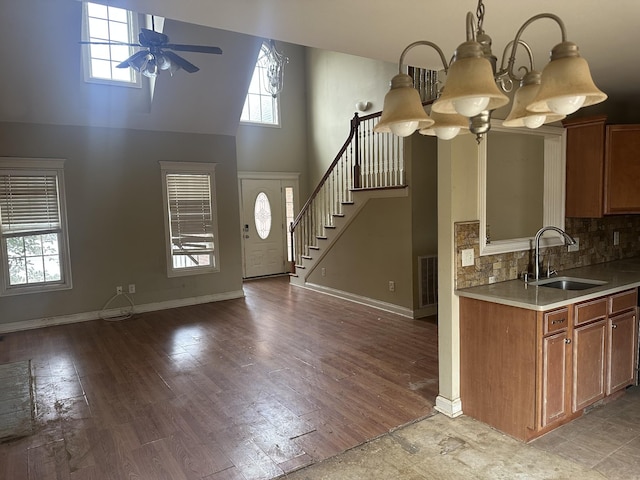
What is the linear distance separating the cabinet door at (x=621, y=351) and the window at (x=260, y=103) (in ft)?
23.9

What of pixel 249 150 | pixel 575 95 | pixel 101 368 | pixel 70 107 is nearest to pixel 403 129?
pixel 575 95

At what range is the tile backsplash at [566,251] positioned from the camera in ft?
9.68

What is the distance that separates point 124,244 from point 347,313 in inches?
130

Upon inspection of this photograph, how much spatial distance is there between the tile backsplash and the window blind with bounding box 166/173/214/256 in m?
4.71

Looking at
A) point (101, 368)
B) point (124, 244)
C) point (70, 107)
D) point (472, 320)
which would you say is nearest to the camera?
point (472, 320)

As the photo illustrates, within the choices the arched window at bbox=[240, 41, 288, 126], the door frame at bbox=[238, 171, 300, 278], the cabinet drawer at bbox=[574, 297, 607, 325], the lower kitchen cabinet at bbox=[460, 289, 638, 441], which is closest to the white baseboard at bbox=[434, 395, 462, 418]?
the lower kitchen cabinet at bbox=[460, 289, 638, 441]

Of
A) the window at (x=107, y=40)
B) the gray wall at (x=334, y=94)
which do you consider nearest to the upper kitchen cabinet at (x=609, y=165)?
the gray wall at (x=334, y=94)

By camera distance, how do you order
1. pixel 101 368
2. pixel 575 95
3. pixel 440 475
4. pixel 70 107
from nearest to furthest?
pixel 575 95 → pixel 440 475 → pixel 101 368 → pixel 70 107

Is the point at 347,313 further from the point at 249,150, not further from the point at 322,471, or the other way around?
the point at 249,150

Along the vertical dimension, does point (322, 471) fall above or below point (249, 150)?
below

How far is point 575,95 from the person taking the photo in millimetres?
1145

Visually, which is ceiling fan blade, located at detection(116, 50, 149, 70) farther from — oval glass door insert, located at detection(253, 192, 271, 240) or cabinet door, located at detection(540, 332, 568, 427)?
oval glass door insert, located at detection(253, 192, 271, 240)

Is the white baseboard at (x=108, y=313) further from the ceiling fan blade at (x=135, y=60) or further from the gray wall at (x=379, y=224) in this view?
the ceiling fan blade at (x=135, y=60)

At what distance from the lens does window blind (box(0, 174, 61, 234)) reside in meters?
5.36
